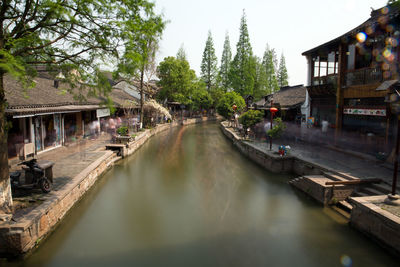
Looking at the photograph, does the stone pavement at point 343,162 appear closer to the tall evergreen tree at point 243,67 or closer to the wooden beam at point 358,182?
the wooden beam at point 358,182

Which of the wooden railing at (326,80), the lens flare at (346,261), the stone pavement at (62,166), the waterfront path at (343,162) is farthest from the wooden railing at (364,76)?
the stone pavement at (62,166)

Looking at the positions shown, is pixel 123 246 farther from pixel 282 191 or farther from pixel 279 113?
pixel 279 113

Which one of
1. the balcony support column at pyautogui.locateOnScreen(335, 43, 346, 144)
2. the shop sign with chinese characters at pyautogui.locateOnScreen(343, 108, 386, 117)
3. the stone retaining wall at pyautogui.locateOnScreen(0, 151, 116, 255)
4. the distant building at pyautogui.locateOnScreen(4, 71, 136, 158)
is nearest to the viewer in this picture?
the stone retaining wall at pyautogui.locateOnScreen(0, 151, 116, 255)

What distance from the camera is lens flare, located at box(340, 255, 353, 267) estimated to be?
619cm

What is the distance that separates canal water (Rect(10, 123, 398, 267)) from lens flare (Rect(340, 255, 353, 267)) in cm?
2

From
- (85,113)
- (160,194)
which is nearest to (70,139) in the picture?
(85,113)

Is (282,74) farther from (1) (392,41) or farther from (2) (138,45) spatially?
(2) (138,45)

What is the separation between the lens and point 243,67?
1718 inches

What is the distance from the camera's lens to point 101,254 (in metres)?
6.59

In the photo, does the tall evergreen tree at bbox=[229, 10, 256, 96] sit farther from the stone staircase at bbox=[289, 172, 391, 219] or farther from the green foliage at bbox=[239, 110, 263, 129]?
the stone staircase at bbox=[289, 172, 391, 219]

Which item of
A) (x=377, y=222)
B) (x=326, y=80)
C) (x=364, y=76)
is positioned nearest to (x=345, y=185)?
(x=377, y=222)

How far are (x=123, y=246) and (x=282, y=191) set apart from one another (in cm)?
679

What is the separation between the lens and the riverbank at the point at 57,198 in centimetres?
584

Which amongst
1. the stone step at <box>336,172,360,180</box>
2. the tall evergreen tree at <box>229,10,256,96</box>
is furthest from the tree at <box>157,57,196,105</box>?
the stone step at <box>336,172,360,180</box>
